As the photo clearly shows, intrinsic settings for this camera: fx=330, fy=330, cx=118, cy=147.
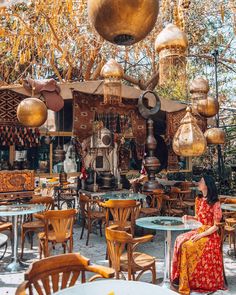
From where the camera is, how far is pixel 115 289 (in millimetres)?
2115

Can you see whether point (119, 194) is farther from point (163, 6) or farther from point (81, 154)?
point (163, 6)

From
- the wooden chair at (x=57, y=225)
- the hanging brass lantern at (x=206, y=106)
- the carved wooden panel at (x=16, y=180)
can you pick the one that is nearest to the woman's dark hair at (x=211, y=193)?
the wooden chair at (x=57, y=225)

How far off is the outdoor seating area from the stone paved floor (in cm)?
2

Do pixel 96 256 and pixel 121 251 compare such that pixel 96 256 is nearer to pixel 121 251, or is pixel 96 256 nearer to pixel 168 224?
pixel 168 224

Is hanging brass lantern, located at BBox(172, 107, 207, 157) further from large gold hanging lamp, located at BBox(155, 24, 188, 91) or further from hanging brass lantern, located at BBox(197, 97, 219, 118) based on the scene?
hanging brass lantern, located at BBox(197, 97, 219, 118)

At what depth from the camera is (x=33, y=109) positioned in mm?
5355

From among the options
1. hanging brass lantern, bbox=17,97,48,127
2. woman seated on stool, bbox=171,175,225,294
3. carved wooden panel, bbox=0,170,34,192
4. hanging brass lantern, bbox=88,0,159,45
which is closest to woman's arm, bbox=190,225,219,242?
woman seated on stool, bbox=171,175,225,294

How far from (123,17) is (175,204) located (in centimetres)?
657

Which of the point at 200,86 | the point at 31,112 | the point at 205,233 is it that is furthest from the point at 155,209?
the point at 31,112

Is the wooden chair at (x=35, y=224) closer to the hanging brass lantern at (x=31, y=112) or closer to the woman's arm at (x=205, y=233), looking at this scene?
the hanging brass lantern at (x=31, y=112)

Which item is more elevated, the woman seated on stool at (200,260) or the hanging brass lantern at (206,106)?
the hanging brass lantern at (206,106)

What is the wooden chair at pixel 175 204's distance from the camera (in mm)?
7000

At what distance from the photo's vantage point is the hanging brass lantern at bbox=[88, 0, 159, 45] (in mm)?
1688

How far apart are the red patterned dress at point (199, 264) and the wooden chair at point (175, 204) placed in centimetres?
300
